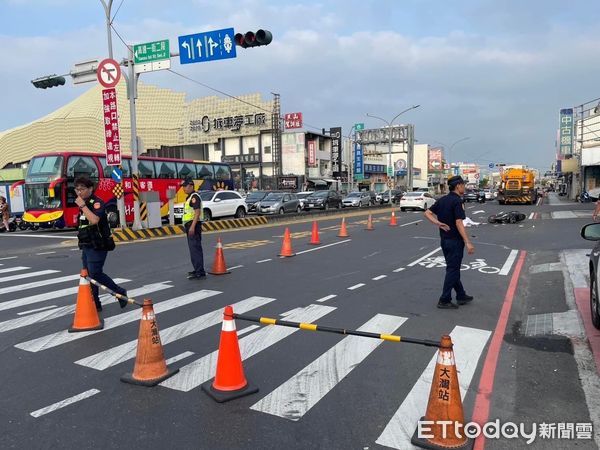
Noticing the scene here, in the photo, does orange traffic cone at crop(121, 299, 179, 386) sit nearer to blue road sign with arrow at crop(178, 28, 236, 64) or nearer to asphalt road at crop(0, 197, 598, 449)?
asphalt road at crop(0, 197, 598, 449)

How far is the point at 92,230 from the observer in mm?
6617

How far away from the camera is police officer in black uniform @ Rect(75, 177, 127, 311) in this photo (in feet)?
21.2

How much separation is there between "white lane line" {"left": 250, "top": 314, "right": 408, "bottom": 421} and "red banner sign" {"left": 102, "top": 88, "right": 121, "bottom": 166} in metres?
14.9

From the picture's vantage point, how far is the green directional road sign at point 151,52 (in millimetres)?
16875

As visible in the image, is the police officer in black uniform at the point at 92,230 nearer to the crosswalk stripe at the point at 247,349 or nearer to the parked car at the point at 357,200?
the crosswalk stripe at the point at 247,349

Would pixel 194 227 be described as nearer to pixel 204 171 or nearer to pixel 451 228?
pixel 451 228

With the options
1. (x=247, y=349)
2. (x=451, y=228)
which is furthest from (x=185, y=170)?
(x=247, y=349)

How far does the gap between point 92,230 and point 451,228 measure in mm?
5140

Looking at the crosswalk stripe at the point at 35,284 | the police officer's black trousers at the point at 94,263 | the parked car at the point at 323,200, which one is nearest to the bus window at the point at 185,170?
the parked car at the point at 323,200

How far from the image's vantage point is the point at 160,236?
1845cm

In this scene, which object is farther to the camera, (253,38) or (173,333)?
A: (253,38)

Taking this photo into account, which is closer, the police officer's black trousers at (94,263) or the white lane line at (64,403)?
the white lane line at (64,403)

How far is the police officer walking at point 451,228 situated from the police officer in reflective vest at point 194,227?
14.9ft

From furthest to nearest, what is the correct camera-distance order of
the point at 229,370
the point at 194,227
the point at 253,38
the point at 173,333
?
the point at 253,38
the point at 194,227
the point at 173,333
the point at 229,370
